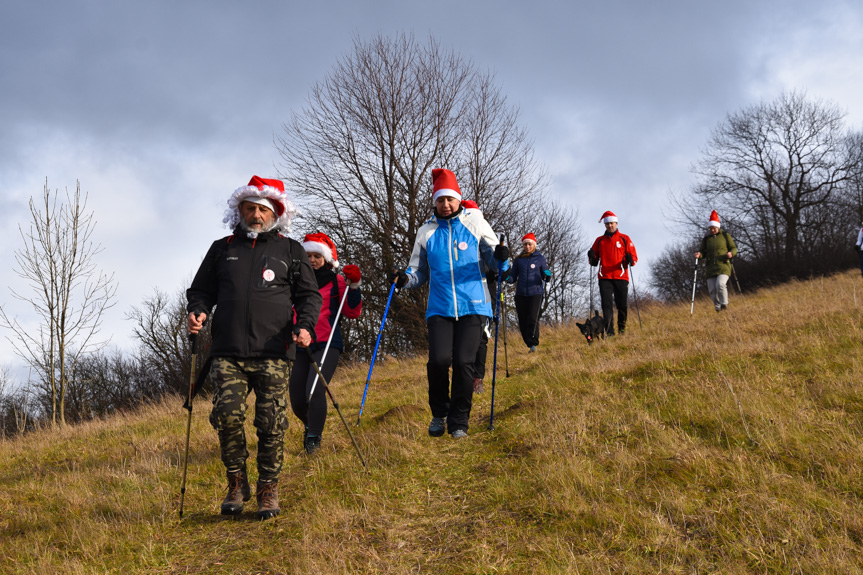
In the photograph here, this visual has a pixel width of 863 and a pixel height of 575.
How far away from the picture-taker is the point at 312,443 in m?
5.13

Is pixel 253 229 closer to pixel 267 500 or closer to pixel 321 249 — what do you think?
pixel 321 249

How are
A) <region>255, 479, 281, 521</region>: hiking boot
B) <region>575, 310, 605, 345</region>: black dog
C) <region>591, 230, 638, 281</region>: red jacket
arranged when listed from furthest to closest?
<region>575, 310, 605, 345</region>: black dog < <region>591, 230, 638, 281</region>: red jacket < <region>255, 479, 281, 521</region>: hiking boot

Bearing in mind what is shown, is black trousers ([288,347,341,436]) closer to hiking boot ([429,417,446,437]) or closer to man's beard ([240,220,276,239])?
hiking boot ([429,417,446,437])

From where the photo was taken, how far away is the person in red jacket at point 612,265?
372 inches

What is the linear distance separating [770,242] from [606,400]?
3497cm

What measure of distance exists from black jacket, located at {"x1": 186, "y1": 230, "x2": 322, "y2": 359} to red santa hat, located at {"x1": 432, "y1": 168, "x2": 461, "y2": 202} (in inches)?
63.8

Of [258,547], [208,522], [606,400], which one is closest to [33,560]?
[208,522]

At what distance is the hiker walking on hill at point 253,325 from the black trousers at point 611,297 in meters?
6.98

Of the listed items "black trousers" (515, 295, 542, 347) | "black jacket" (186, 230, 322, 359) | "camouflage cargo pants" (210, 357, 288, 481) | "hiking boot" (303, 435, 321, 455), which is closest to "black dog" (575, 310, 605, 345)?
"black trousers" (515, 295, 542, 347)

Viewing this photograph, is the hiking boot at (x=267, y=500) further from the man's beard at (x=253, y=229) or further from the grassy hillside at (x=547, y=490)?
the man's beard at (x=253, y=229)

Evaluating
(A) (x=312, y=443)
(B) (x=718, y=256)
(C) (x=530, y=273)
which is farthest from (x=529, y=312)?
(A) (x=312, y=443)

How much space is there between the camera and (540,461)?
4000mm

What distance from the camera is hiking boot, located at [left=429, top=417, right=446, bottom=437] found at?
191 inches

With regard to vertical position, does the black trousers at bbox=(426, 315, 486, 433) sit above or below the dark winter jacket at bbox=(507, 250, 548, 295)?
below
